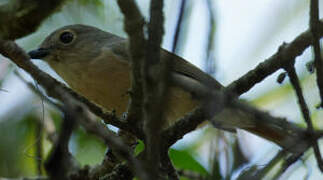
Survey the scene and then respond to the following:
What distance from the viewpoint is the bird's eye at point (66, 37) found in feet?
19.9

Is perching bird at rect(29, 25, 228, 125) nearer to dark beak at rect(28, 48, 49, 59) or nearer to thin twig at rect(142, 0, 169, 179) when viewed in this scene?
dark beak at rect(28, 48, 49, 59)

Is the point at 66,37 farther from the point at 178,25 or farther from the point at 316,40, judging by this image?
the point at 178,25

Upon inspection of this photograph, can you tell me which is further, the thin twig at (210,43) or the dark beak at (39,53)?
the dark beak at (39,53)

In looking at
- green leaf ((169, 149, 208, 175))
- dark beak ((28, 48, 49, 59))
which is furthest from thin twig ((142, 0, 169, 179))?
dark beak ((28, 48, 49, 59))

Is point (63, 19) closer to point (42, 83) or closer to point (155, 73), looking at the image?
point (42, 83)

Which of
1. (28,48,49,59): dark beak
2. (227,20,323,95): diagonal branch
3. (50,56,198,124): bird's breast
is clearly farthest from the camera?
(28,48,49,59): dark beak

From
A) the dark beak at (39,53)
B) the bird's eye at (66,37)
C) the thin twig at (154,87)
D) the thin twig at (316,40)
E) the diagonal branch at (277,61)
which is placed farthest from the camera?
the bird's eye at (66,37)

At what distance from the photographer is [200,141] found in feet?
20.6

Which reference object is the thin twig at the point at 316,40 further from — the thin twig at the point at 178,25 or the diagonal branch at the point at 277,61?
the thin twig at the point at 178,25

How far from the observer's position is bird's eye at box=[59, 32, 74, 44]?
6.06 meters

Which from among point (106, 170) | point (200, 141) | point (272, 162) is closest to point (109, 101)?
point (106, 170)

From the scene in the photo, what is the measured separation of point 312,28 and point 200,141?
371cm

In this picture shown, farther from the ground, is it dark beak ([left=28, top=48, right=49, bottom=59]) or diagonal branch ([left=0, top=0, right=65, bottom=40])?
dark beak ([left=28, top=48, right=49, bottom=59])

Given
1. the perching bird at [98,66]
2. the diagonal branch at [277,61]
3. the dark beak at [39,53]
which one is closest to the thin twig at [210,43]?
the diagonal branch at [277,61]
